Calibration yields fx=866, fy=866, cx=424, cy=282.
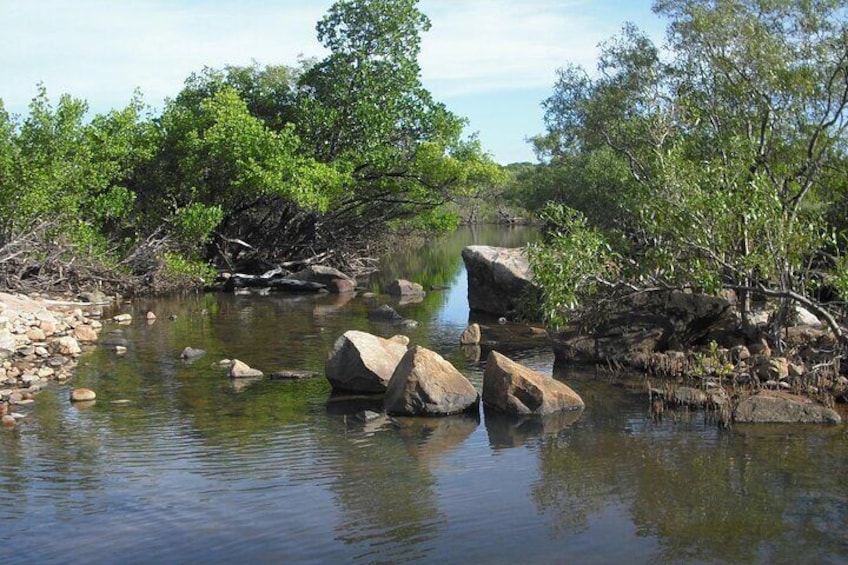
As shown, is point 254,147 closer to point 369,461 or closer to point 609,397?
point 609,397

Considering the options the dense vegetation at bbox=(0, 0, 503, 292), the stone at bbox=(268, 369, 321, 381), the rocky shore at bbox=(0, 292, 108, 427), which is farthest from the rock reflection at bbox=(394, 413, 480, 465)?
the dense vegetation at bbox=(0, 0, 503, 292)

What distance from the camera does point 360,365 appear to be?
14.6 meters

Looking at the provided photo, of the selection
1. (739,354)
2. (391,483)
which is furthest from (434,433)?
(739,354)

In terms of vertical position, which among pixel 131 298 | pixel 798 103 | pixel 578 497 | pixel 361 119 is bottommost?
pixel 578 497

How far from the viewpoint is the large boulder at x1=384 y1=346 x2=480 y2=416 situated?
13.2 metres

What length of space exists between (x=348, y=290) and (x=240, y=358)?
1436 cm

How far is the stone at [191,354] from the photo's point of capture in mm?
18094

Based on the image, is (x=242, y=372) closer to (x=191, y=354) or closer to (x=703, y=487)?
(x=191, y=354)

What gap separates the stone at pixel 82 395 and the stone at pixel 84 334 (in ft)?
18.8

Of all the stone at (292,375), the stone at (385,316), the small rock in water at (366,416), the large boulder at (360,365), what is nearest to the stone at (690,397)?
the large boulder at (360,365)

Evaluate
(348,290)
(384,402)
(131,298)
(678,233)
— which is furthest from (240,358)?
(348,290)

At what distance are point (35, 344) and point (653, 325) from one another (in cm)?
1285

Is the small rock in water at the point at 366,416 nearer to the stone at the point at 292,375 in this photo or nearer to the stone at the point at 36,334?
the stone at the point at 292,375

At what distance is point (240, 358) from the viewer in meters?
18.2
